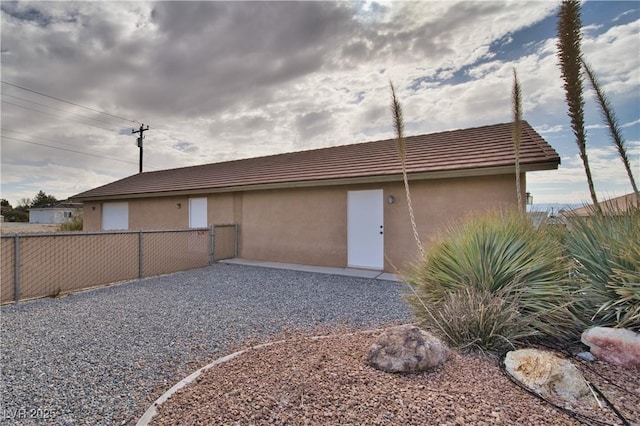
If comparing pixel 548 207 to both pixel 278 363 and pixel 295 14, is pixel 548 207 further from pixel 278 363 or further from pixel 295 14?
pixel 295 14

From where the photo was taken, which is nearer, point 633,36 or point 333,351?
point 333,351

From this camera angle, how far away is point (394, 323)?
15.3 feet

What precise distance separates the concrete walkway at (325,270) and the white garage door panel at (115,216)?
8.49 m

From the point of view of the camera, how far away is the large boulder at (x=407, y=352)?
261 centimetres

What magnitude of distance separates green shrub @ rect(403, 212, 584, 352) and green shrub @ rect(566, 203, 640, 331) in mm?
133

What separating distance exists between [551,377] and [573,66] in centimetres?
388

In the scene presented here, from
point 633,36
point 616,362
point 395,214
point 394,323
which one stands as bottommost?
point 394,323

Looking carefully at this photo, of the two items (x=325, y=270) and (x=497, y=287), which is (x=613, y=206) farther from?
(x=325, y=270)

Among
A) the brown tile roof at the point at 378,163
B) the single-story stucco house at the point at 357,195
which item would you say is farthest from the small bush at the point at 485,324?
the brown tile roof at the point at 378,163

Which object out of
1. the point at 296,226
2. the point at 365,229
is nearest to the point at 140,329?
the point at 365,229

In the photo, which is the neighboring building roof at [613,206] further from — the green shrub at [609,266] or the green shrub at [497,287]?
the green shrub at [497,287]

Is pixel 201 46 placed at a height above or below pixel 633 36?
above

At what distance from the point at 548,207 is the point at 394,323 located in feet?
8.92

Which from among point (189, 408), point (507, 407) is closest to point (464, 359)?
point (507, 407)
